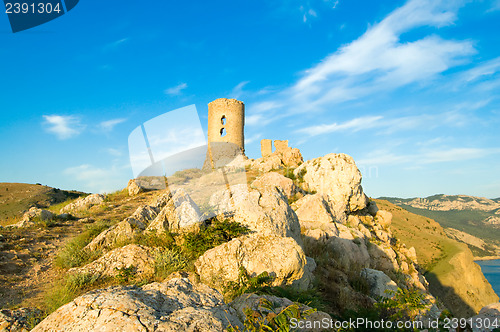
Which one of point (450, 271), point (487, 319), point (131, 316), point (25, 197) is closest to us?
point (131, 316)

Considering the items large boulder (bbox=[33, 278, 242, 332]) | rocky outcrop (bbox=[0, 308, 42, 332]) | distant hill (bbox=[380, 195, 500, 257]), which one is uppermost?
large boulder (bbox=[33, 278, 242, 332])

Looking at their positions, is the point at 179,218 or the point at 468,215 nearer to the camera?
the point at 179,218

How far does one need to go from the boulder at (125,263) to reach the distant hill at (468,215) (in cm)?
10223

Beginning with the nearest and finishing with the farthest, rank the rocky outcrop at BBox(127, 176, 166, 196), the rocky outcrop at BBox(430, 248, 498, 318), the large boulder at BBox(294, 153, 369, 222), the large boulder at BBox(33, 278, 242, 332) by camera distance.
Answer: the large boulder at BBox(33, 278, 242, 332)
the large boulder at BBox(294, 153, 369, 222)
the rocky outcrop at BBox(430, 248, 498, 318)
the rocky outcrop at BBox(127, 176, 166, 196)

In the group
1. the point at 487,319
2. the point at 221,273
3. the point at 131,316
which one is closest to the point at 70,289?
the point at 221,273

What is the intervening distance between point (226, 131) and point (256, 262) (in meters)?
25.5

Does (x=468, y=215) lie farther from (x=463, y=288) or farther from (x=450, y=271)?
(x=463, y=288)

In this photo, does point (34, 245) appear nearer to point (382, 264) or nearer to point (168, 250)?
point (168, 250)

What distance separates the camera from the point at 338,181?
47.1 feet

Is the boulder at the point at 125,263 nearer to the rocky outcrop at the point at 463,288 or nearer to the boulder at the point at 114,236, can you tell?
the boulder at the point at 114,236

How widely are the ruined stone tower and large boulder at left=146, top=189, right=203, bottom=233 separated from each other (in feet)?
72.1

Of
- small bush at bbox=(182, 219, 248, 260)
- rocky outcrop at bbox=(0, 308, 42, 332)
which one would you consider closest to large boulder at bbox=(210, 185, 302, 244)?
small bush at bbox=(182, 219, 248, 260)

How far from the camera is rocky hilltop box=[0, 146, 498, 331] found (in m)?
2.23

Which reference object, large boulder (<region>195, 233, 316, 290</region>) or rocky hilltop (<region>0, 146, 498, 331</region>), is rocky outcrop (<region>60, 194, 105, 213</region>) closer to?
rocky hilltop (<region>0, 146, 498, 331</region>)
